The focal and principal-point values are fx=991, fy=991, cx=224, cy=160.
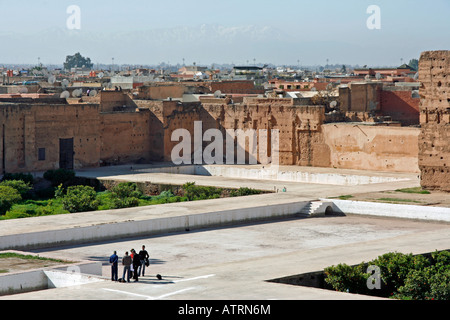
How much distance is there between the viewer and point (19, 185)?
3203 centimetres

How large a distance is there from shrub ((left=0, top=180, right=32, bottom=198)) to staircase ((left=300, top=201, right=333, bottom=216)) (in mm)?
9461

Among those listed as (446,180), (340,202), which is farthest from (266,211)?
(446,180)

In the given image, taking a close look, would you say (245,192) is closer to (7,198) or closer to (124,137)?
(7,198)

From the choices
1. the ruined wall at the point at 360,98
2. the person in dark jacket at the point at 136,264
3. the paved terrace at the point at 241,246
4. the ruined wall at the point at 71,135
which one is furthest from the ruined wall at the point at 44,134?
the person in dark jacket at the point at 136,264

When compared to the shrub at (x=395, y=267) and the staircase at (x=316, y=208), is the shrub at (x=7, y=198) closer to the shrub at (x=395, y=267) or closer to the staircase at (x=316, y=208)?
the staircase at (x=316, y=208)

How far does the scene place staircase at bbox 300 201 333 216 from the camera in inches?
1118

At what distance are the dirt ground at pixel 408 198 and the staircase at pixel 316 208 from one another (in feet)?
2.88

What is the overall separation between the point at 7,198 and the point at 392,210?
11.5m

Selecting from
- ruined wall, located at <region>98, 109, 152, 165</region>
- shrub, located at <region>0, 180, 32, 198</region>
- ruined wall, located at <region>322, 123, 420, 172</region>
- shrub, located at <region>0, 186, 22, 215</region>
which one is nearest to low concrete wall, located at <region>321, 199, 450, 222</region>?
ruined wall, located at <region>322, 123, 420, 172</region>

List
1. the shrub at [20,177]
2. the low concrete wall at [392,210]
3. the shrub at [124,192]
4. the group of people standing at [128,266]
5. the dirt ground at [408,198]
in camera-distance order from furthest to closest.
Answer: the shrub at [20,177] → the shrub at [124,192] → the dirt ground at [408,198] → the low concrete wall at [392,210] → the group of people standing at [128,266]

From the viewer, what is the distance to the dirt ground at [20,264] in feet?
61.1

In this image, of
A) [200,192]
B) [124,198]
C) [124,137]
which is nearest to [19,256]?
[124,198]

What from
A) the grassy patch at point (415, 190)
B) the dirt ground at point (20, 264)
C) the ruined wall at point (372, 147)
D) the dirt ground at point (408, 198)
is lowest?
the dirt ground at point (20, 264)

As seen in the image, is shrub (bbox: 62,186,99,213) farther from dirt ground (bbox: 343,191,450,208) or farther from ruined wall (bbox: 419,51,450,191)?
ruined wall (bbox: 419,51,450,191)
